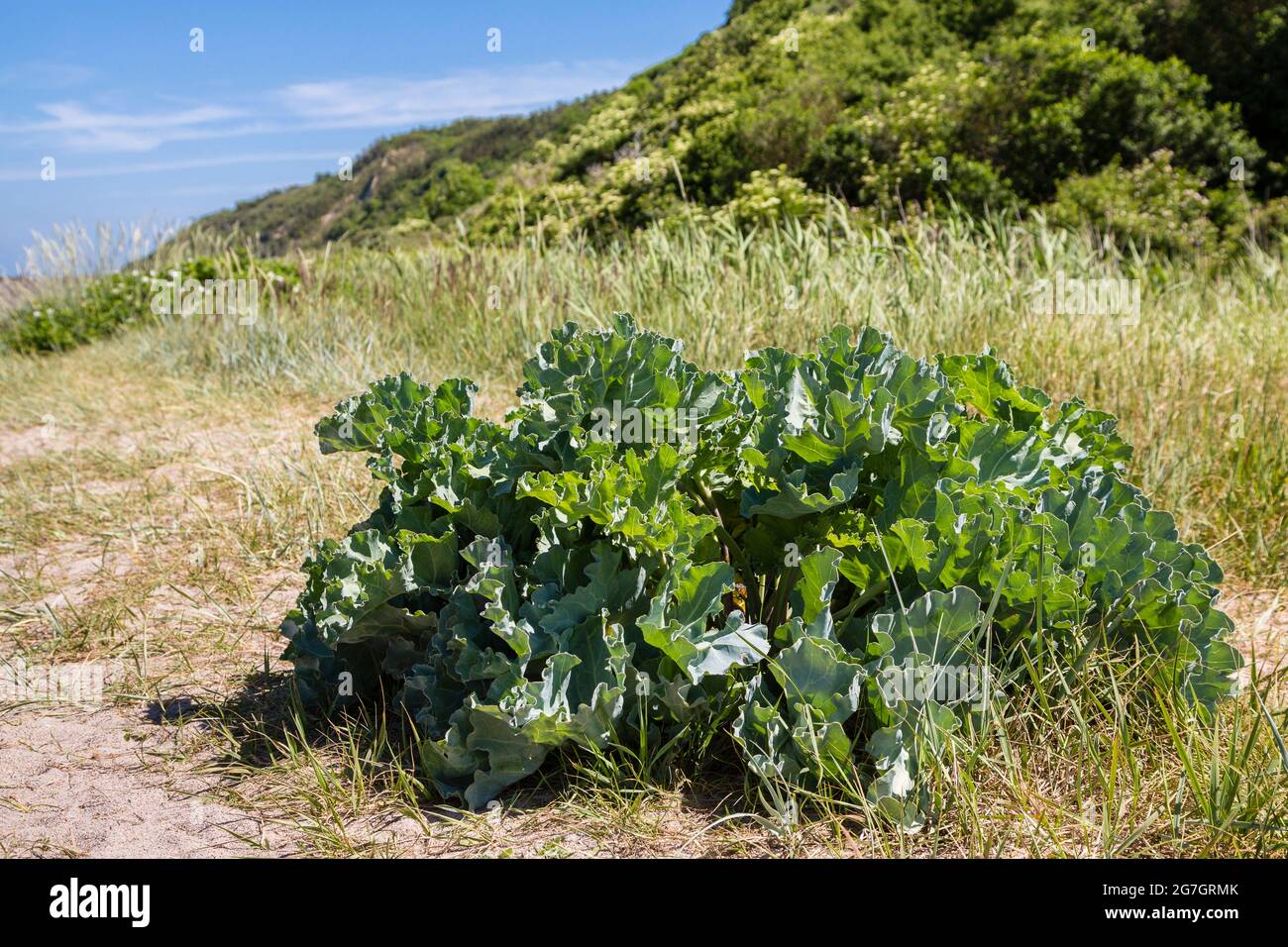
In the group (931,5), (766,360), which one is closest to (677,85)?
(931,5)

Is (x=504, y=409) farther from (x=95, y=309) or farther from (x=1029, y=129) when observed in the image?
(x=1029, y=129)

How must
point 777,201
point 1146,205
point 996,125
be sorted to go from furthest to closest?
point 996,125 → point 777,201 → point 1146,205

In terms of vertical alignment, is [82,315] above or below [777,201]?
below

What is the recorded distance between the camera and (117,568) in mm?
3672

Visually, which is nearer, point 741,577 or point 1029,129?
point 741,577

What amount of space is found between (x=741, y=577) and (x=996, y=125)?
41.0ft

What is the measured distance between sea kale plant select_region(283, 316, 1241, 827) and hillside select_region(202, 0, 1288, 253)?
7.22 meters

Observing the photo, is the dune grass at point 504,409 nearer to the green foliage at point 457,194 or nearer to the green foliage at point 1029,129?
the green foliage at point 1029,129

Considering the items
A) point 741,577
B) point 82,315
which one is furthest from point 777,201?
point 741,577

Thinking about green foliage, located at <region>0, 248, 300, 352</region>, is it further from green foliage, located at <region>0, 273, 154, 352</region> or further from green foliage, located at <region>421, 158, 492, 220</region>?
green foliage, located at <region>421, 158, 492, 220</region>

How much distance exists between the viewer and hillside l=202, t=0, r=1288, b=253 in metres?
11.7

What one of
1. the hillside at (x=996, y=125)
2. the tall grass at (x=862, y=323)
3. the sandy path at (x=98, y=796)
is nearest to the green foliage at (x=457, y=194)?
the hillside at (x=996, y=125)

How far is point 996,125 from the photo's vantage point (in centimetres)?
1288

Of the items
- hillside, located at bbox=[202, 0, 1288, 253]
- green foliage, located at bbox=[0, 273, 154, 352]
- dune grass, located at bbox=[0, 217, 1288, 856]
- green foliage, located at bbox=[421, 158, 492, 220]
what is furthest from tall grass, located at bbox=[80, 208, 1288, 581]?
green foliage, located at bbox=[421, 158, 492, 220]
